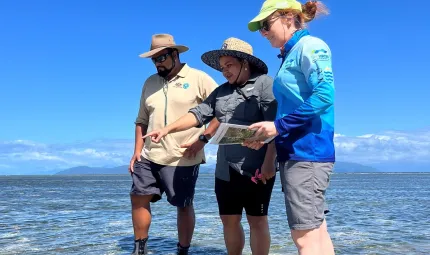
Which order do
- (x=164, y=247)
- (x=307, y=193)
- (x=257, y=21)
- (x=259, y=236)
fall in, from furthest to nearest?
(x=164, y=247) → (x=259, y=236) → (x=257, y=21) → (x=307, y=193)

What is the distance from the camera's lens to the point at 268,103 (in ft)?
13.8

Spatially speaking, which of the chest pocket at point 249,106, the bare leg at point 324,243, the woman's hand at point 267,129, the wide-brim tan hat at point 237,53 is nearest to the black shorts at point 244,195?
the chest pocket at point 249,106

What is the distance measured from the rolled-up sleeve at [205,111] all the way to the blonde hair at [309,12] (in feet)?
4.60

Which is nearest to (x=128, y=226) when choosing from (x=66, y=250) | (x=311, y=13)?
(x=66, y=250)

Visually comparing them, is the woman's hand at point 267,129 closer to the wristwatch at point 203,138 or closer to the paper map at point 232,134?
the paper map at point 232,134

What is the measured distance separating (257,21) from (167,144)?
2411mm

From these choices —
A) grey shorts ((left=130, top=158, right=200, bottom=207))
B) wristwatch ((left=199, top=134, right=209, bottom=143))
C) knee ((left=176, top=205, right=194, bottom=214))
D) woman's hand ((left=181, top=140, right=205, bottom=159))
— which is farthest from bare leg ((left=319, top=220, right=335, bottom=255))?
knee ((left=176, top=205, right=194, bottom=214))

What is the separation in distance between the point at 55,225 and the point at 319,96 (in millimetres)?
8842

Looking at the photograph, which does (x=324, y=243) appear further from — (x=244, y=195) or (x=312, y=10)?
(x=312, y=10)

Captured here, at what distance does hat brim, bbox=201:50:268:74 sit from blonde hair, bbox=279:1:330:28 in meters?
0.95

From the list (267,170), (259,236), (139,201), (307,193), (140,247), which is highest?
(267,170)

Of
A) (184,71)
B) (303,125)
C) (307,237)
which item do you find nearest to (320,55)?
(303,125)

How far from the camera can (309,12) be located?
3334mm

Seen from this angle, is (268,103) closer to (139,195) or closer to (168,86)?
(168,86)
